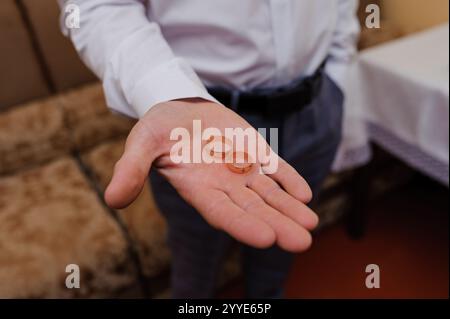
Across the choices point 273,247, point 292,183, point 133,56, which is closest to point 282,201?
point 292,183

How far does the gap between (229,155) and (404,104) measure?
64 cm

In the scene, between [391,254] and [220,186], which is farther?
[391,254]

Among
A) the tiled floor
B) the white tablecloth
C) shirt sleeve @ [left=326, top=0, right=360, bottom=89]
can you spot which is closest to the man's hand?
shirt sleeve @ [left=326, top=0, right=360, bottom=89]

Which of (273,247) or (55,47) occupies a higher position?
(55,47)

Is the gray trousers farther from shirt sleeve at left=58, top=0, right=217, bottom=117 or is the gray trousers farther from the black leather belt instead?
shirt sleeve at left=58, top=0, right=217, bottom=117

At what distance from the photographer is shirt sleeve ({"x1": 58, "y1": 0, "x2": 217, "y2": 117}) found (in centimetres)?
55

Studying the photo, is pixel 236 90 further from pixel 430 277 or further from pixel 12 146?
pixel 430 277

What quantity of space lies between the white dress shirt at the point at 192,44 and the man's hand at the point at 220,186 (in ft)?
0.15

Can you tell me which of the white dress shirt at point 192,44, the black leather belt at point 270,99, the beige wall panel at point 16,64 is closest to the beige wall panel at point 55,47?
the beige wall panel at point 16,64

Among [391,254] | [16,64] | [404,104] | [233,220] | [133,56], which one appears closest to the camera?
[233,220]

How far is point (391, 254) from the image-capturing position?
1.36m

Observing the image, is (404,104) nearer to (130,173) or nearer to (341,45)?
(341,45)

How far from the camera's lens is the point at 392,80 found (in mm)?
987

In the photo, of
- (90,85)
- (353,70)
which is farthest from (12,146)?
(353,70)
